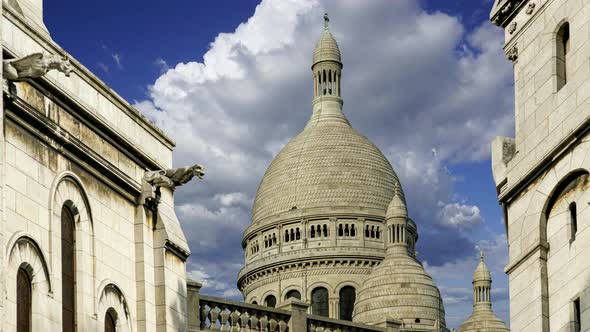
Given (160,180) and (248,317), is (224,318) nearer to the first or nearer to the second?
(248,317)

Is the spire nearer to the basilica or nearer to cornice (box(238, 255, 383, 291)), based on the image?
cornice (box(238, 255, 383, 291))

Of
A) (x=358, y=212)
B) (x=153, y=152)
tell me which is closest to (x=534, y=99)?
(x=153, y=152)

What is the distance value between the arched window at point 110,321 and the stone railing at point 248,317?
11852 millimetres

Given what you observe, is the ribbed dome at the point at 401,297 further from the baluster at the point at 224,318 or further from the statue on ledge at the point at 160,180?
the statue on ledge at the point at 160,180

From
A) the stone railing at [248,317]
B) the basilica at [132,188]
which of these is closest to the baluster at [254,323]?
the stone railing at [248,317]

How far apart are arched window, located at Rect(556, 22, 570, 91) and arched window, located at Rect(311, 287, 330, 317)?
319 feet

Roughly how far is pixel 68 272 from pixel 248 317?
1686 cm

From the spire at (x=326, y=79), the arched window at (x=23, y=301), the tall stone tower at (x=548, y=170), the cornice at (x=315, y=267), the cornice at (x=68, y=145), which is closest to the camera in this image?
the arched window at (x=23, y=301)

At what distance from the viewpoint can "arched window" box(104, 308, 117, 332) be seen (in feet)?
81.6

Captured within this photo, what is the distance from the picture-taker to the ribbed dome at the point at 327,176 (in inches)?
4857

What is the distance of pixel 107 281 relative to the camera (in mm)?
24703

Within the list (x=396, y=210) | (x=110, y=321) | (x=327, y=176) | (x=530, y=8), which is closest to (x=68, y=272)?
(x=110, y=321)

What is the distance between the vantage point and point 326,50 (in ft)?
445

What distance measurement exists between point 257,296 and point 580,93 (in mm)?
101611
